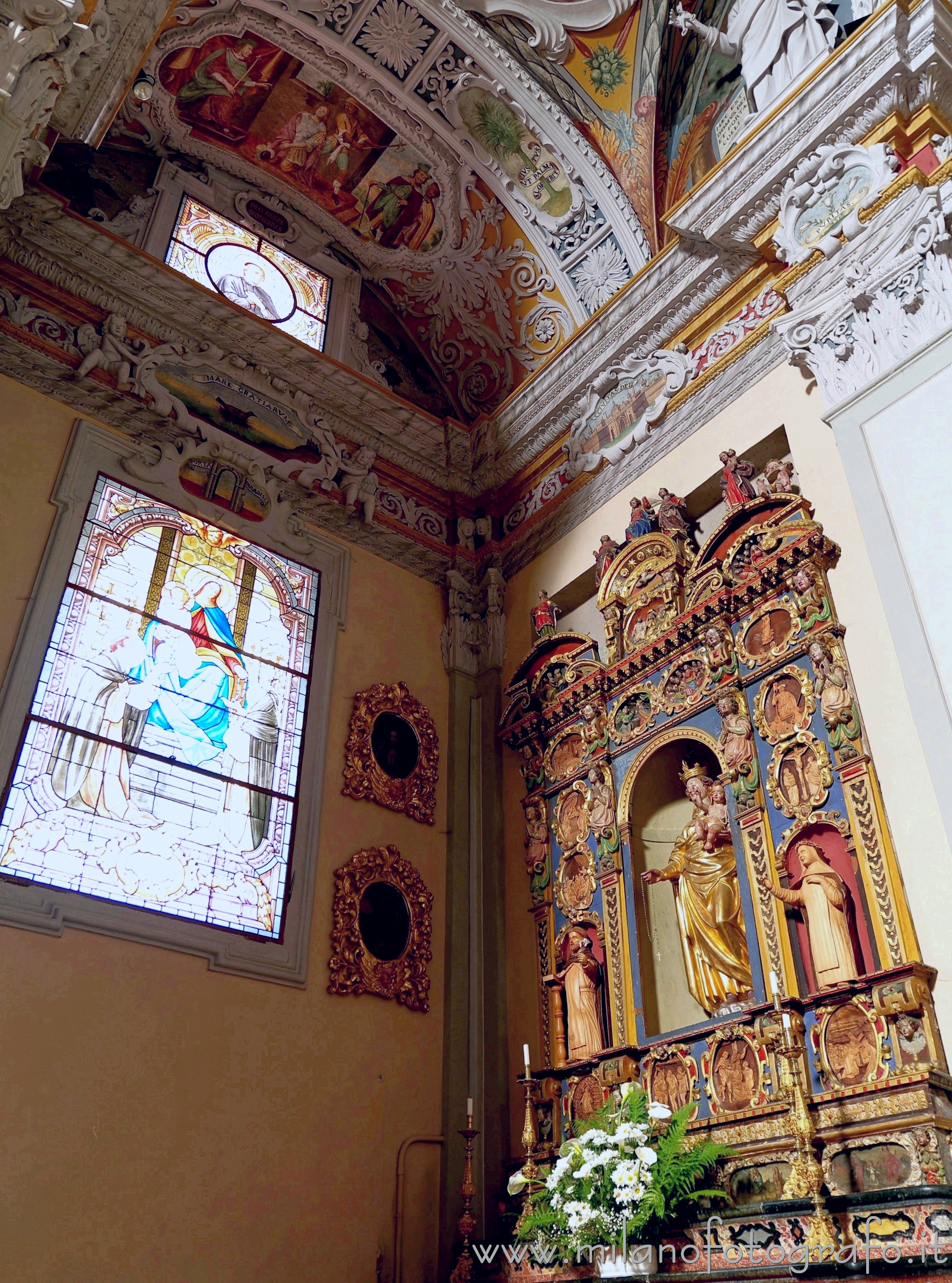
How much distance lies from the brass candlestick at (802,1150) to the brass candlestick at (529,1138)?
1633 millimetres

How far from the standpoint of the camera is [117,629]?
7.66 metres

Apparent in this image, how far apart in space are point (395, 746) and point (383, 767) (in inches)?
10.5

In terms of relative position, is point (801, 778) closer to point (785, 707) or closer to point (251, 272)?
point (785, 707)

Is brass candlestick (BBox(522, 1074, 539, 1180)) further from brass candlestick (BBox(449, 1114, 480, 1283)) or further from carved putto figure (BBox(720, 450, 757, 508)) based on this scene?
carved putto figure (BBox(720, 450, 757, 508))

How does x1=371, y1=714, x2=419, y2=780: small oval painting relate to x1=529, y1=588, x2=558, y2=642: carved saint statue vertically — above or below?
below

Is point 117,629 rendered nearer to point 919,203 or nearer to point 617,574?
point 617,574

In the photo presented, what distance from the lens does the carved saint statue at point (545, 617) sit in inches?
351

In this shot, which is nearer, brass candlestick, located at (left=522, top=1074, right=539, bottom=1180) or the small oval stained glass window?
brass candlestick, located at (left=522, top=1074, right=539, bottom=1180)

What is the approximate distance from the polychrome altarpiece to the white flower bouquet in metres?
0.28

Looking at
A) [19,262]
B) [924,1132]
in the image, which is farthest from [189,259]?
[924,1132]

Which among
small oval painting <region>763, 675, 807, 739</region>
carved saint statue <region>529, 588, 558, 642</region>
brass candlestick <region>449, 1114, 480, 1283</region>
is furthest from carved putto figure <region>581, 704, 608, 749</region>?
brass candlestick <region>449, 1114, 480, 1283</region>

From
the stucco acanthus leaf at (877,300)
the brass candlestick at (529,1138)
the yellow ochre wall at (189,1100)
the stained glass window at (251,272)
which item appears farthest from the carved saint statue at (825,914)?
the stained glass window at (251,272)

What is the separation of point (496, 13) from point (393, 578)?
4.97 meters

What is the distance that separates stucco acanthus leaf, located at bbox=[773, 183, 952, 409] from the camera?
6.23 m
